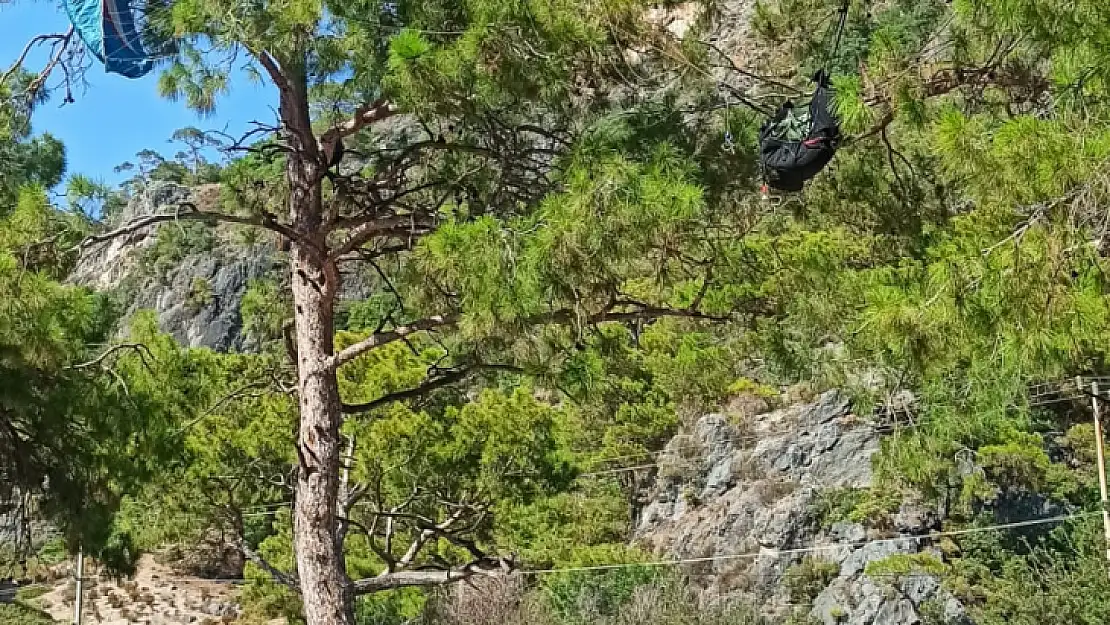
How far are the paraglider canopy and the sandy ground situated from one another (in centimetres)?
1637

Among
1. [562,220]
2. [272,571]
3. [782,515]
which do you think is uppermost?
[782,515]

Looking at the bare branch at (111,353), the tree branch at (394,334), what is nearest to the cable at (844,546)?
the bare branch at (111,353)

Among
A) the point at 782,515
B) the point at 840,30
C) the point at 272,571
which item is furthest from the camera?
the point at 782,515

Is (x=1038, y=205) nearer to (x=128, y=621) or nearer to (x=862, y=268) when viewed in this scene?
(x=862, y=268)

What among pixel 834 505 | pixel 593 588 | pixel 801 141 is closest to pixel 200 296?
pixel 593 588

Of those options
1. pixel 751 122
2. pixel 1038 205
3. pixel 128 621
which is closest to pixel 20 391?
pixel 751 122

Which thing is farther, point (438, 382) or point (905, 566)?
point (905, 566)

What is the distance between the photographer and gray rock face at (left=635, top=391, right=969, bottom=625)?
13.9 metres

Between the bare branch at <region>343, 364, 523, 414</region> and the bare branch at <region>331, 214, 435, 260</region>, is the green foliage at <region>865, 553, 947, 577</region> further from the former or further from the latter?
the bare branch at <region>331, 214, 435, 260</region>

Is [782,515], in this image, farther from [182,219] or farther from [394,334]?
[182,219]

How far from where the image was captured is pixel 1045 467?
15.2 m

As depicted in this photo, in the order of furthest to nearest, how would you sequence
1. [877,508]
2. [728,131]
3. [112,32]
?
[877,508], [728,131], [112,32]

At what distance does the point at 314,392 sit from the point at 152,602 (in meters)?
19.0

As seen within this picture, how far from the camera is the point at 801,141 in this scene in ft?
13.8
